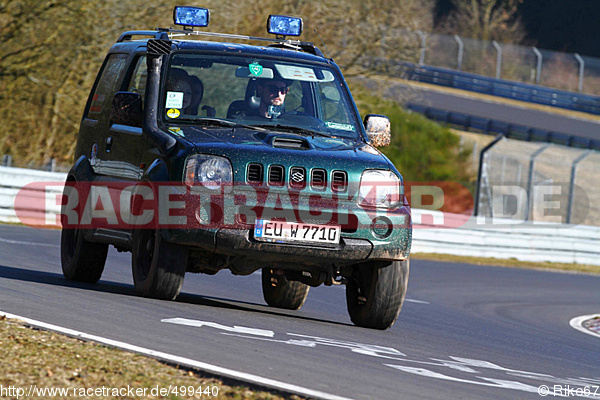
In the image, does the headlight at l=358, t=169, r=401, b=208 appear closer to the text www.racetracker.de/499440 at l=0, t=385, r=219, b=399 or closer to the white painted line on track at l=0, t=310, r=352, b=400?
the white painted line on track at l=0, t=310, r=352, b=400

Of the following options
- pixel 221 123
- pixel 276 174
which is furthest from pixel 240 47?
pixel 276 174

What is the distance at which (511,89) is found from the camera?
51.2 m

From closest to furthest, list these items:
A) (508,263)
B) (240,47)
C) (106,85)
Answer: (240,47)
(106,85)
(508,263)

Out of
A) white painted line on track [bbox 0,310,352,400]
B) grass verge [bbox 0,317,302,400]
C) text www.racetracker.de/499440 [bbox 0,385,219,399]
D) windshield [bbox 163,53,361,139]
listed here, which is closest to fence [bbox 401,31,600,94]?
windshield [bbox 163,53,361,139]

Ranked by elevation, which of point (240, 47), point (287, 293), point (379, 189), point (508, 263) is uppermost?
point (240, 47)

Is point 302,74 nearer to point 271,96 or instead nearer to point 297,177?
point 271,96

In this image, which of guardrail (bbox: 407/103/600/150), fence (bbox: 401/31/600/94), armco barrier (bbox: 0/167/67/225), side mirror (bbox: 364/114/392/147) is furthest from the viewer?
fence (bbox: 401/31/600/94)

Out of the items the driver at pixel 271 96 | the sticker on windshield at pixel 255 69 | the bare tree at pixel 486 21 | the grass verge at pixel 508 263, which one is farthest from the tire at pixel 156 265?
the bare tree at pixel 486 21

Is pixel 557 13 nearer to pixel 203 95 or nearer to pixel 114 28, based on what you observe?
pixel 114 28

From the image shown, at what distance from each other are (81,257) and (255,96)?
2341 mm

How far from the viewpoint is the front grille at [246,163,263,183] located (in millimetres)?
7793

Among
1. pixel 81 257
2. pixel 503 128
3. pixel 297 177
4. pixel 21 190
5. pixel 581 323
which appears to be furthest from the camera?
pixel 503 128

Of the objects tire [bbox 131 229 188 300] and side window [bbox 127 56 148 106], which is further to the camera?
side window [bbox 127 56 148 106]

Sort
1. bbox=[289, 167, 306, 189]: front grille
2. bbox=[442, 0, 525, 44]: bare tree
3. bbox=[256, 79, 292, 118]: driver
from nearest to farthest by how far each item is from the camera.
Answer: bbox=[289, 167, 306, 189]: front grille < bbox=[256, 79, 292, 118]: driver < bbox=[442, 0, 525, 44]: bare tree
